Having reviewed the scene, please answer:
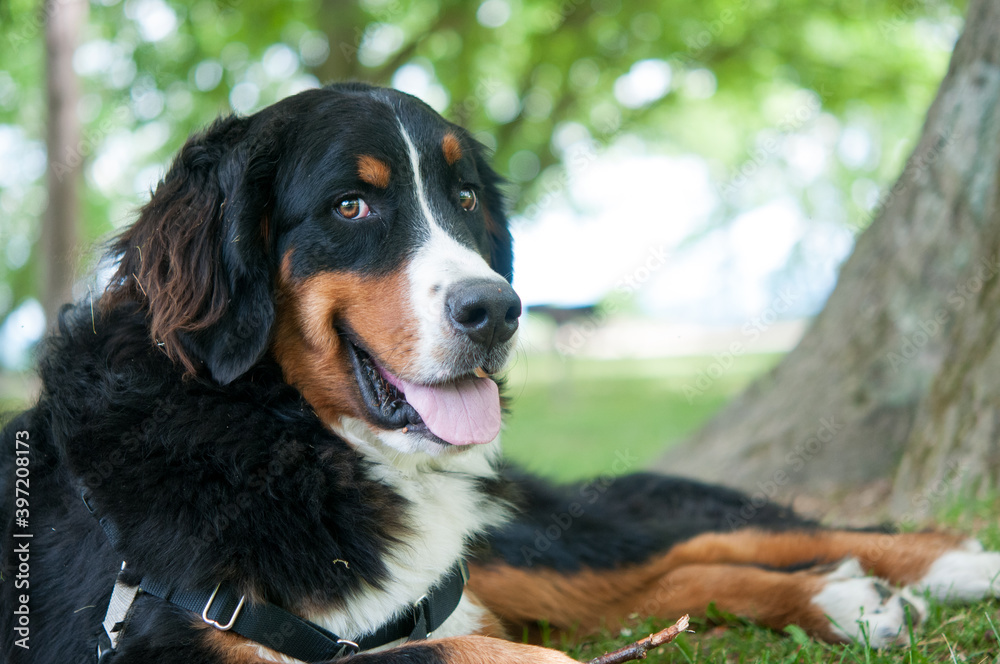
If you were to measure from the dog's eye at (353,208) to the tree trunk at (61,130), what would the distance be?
650 centimetres

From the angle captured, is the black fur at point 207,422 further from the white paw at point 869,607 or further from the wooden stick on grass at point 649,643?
the white paw at point 869,607

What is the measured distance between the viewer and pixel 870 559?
11.3ft

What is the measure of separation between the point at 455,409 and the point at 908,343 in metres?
3.50

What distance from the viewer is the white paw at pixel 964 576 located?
3.09 metres

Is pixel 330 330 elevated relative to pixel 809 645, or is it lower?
elevated

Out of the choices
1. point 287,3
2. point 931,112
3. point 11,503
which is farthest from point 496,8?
point 11,503

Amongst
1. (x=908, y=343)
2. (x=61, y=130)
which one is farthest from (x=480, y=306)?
(x=61, y=130)

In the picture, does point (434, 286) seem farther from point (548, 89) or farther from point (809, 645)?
point (548, 89)

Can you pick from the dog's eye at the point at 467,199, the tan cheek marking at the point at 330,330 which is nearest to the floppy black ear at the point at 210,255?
the tan cheek marking at the point at 330,330

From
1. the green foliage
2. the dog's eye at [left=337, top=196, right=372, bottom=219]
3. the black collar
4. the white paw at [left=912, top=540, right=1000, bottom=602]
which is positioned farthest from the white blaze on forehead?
the green foliage

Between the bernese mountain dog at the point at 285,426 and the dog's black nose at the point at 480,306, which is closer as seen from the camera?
the bernese mountain dog at the point at 285,426

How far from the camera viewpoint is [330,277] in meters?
2.66

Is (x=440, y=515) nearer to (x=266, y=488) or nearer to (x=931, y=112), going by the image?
(x=266, y=488)

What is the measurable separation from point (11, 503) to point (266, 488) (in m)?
0.89
